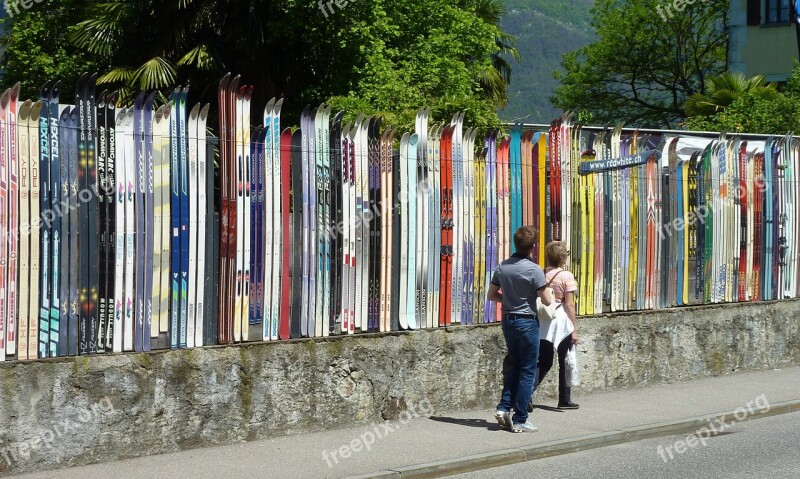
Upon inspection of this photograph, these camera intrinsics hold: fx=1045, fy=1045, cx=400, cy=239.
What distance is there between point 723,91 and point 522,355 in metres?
18.1

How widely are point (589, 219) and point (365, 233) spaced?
2.98 metres

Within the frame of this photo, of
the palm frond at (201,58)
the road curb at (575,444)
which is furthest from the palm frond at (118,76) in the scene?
the road curb at (575,444)

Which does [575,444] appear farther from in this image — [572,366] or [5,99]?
[5,99]

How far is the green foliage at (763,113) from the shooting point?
70.0 ft

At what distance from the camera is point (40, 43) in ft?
96.0

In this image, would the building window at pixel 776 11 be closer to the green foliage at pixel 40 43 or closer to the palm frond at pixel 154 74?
the palm frond at pixel 154 74

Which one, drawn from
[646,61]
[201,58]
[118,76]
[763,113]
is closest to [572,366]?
[763,113]

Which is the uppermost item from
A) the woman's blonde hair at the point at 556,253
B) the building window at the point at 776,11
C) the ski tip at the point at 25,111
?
the building window at the point at 776,11

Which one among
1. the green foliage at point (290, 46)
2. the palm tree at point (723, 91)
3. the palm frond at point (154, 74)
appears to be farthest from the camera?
the palm tree at point (723, 91)

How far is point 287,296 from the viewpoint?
870 centimetres

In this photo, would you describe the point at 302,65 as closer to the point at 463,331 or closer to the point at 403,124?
the point at 403,124

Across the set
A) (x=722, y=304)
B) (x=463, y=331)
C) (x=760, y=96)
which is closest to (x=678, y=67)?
(x=760, y=96)

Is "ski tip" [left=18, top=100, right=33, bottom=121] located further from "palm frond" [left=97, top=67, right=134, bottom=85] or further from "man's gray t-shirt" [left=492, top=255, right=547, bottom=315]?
"palm frond" [left=97, top=67, right=134, bottom=85]

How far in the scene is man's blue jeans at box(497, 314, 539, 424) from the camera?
8.63m
